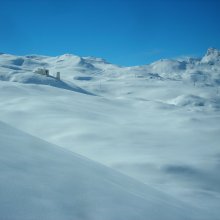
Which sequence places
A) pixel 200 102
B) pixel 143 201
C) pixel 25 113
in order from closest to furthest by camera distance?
pixel 143 201
pixel 25 113
pixel 200 102

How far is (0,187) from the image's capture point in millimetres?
1965

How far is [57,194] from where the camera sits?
2.17 meters

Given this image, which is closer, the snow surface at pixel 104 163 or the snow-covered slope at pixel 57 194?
the snow-covered slope at pixel 57 194

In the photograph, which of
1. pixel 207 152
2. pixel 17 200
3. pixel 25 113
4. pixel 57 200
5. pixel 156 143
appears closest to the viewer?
pixel 17 200

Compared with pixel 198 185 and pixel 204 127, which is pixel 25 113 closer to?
pixel 204 127

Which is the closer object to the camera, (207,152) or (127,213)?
(127,213)

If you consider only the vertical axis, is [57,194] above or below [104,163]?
above

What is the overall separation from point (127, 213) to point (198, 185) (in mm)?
3141

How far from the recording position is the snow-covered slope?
6.17 feet

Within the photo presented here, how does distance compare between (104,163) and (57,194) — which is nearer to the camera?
(57,194)

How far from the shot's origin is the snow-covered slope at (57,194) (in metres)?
1.88

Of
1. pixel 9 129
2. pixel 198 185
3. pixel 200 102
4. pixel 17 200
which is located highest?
pixel 200 102

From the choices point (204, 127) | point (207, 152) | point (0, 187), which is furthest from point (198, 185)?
point (204, 127)

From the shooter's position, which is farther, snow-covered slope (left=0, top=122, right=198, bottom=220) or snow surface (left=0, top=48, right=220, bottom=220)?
snow surface (left=0, top=48, right=220, bottom=220)
